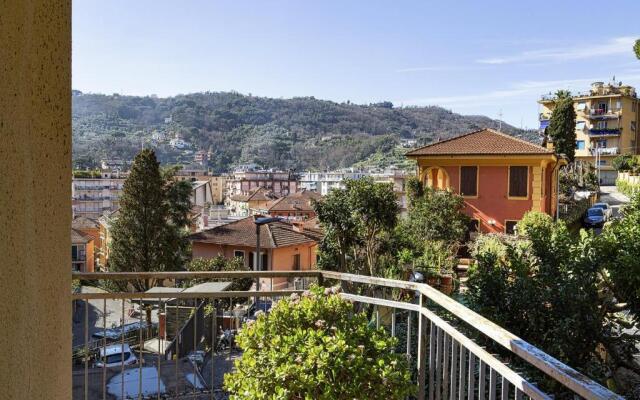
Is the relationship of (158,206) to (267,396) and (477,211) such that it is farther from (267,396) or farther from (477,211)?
(267,396)

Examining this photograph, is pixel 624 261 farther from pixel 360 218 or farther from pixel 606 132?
pixel 606 132

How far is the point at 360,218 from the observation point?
515 inches

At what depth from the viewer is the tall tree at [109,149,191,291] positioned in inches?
1077

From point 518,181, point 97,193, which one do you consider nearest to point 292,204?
point 518,181

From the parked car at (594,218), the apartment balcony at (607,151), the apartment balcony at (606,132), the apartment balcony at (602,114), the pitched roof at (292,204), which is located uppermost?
the apartment balcony at (602,114)

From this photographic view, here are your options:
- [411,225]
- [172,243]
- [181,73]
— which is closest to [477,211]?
[411,225]

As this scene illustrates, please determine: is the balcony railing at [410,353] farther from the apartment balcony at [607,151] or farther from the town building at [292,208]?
the apartment balcony at [607,151]

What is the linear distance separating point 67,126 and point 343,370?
1.73 metres

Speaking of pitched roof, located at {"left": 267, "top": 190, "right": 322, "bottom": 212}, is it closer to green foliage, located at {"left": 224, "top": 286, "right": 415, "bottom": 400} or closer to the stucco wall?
the stucco wall

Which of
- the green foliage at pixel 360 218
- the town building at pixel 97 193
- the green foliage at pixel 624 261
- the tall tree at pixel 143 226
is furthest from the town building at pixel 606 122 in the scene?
the green foliage at pixel 624 261

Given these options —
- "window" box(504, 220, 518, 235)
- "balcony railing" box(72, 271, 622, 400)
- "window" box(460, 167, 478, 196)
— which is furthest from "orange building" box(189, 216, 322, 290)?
"balcony railing" box(72, 271, 622, 400)

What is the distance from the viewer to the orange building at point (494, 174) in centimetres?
2061

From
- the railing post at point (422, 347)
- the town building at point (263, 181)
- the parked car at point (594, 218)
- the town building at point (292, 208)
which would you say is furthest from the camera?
the town building at point (263, 181)

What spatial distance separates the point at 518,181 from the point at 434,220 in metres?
5.34
